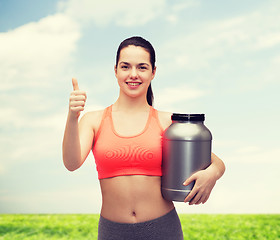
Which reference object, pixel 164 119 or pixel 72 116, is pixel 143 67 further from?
pixel 72 116

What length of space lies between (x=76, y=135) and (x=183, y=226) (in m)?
4.36

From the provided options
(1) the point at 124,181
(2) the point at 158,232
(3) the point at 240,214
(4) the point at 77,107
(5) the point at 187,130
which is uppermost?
(4) the point at 77,107

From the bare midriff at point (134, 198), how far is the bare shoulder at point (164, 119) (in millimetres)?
479

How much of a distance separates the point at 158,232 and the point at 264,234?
13.3 feet

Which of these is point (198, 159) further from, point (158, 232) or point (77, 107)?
point (77, 107)

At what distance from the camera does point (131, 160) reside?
315cm

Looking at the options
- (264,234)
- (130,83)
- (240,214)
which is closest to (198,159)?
(130,83)

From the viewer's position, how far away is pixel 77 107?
2.90 m

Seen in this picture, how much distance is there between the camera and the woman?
315 cm

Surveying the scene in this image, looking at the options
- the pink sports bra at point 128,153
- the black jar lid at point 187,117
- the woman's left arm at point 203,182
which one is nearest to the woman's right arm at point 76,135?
the pink sports bra at point 128,153

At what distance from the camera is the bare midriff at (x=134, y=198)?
3160 millimetres

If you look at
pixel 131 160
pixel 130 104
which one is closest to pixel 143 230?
pixel 131 160

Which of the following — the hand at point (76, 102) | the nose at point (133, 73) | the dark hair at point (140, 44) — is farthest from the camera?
the dark hair at point (140, 44)

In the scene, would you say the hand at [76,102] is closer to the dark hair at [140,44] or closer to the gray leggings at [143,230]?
the dark hair at [140,44]
